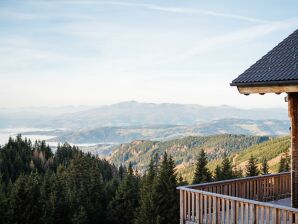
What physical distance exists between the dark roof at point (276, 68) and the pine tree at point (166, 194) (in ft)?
119

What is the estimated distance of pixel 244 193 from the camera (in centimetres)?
1455

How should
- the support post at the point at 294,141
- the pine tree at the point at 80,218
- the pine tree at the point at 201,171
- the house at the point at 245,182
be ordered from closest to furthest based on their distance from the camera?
the house at the point at 245,182 < the support post at the point at 294,141 < the pine tree at the point at 80,218 < the pine tree at the point at 201,171

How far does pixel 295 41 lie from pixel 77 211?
45.2 meters

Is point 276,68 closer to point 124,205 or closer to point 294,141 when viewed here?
point 294,141

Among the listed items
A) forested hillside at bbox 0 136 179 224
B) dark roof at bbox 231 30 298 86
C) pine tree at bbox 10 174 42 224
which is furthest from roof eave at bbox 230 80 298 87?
pine tree at bbox 10 174 42 224

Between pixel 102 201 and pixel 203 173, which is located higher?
pixel 203 173

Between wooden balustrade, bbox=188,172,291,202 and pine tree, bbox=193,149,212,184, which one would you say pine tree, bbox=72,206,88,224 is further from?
wooden balustrade, bbox=188,172,291,202

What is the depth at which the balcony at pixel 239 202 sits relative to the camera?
1044cm

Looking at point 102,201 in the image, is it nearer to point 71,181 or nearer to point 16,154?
point 71,181

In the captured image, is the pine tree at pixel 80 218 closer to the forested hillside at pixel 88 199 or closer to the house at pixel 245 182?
the forested hillside at pixel 88 199

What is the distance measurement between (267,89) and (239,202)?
9.91 feet

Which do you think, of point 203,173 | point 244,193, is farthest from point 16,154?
point 244,193

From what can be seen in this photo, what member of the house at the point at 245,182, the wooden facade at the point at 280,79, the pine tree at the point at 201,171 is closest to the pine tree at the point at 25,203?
the pine tree at the point at 201,171

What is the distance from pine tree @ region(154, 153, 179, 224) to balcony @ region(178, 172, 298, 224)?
3267 cm
